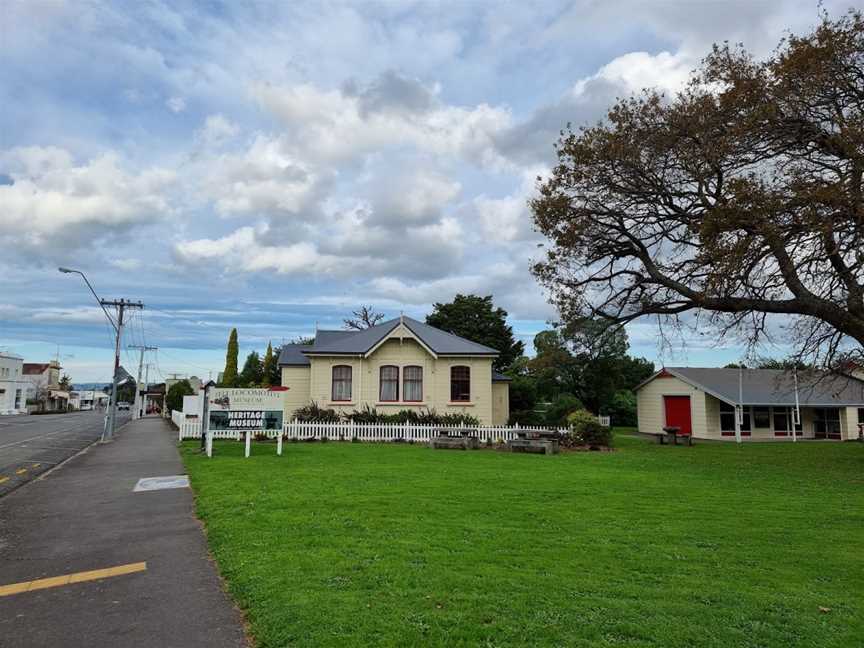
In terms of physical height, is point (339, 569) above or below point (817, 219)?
below

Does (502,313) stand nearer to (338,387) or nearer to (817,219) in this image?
(338,387)

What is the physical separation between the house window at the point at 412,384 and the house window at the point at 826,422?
2655 cm

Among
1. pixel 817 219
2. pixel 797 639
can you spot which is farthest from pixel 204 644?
pixel 817 219

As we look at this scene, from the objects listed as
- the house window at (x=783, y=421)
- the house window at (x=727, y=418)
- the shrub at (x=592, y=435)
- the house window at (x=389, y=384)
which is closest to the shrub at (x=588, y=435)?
the shrub at (x=592, y=435)

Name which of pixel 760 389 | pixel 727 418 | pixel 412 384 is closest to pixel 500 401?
pixel 412 384

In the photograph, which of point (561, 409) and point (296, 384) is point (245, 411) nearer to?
point (296, 384)

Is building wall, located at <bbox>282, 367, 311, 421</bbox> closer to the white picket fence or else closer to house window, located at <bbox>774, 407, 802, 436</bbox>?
the white picket fence

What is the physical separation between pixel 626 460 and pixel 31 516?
50.3 feet

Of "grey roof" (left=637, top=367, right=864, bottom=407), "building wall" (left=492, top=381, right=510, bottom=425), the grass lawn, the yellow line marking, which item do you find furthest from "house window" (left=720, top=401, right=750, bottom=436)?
the yellow line marking

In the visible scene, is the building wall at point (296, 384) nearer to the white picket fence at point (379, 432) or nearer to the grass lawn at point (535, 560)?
the white picket fence at point (379, 432)

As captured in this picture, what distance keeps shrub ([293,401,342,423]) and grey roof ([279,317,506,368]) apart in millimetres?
2625

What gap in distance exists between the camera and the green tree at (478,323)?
184 feet

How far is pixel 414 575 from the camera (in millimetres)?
5582

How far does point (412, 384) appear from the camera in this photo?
29.2 meters
